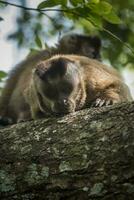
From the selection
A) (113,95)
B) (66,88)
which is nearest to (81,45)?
(113,95)

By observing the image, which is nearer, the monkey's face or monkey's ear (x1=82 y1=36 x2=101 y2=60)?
the monkey's face

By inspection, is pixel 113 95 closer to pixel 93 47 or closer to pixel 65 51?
pixel 93 47

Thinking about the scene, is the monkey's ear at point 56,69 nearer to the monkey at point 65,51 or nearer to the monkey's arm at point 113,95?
the monkey's arm at point 113,95

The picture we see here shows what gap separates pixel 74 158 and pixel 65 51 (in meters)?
3.64

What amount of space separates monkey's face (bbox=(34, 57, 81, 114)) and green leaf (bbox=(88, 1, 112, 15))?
97 centimetres

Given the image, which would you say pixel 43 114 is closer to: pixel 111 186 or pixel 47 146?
pixel 47 146

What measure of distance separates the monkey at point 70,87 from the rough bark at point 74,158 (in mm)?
695

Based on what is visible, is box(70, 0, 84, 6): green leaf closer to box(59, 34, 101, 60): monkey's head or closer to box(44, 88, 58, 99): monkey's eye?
box(44, 88, 58, 99): monkey's eye

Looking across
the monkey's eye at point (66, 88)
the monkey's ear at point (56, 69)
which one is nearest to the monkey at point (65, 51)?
the monkey's ear at point (56, 69)

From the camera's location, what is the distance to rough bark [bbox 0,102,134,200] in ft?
8.91

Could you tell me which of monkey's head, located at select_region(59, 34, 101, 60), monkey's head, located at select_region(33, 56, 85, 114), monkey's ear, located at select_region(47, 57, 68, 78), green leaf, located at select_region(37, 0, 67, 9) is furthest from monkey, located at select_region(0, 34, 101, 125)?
green leaf, located at select_region(37, 0, 67, 9)

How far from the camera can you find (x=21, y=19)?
638cm

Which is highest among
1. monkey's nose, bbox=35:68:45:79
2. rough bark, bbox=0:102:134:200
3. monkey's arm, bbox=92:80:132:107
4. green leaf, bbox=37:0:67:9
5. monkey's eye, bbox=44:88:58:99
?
green leaf, bbox=37:0:67:9

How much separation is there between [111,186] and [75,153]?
0.32 meters
